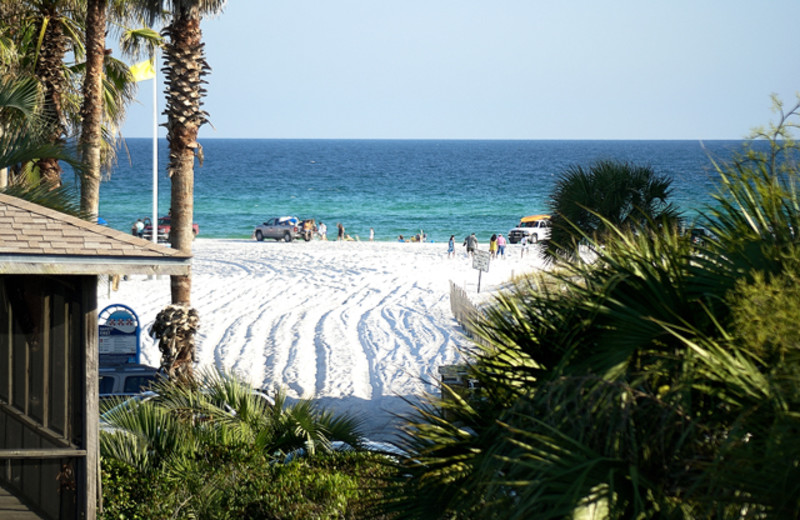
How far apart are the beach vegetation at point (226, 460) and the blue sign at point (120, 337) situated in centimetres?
603

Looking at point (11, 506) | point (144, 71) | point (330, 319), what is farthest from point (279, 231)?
point (11, 506)

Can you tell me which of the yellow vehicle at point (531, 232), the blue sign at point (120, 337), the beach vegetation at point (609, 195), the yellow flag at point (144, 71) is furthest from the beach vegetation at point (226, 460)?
the yellow vehicle at point (531, 232)

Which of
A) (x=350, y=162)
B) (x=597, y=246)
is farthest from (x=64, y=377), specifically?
(x=350, y=162)

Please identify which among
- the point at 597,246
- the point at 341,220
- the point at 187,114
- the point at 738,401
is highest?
the point at 187,114

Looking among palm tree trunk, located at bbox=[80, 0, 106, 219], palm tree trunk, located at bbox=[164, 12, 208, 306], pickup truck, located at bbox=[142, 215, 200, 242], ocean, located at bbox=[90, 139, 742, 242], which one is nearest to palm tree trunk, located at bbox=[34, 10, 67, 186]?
palm tree trunk, located at bbox=[80, 0, 106, 219]

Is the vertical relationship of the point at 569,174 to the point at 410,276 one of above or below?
above

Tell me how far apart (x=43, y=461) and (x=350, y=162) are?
149859 millimetres

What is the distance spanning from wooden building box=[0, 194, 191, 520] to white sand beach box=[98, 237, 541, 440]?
10.1ft

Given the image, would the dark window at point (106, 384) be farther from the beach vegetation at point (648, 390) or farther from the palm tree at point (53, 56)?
the beach vegetation at point (648, 390)

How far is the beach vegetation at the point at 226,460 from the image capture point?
635 centimetres

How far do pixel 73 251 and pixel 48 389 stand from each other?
132 cm

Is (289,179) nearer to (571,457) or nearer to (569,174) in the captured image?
(569,174)

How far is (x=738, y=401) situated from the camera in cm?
338

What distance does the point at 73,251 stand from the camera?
565 cm
